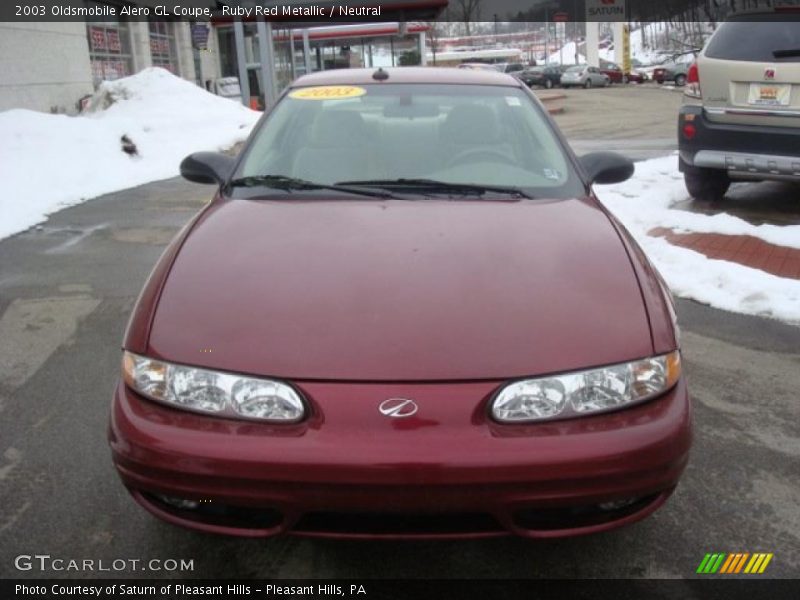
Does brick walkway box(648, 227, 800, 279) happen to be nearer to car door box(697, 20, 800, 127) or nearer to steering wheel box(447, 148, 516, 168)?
car door box(697, 20, 800, 127)

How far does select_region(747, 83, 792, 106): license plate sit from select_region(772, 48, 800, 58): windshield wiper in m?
0.25

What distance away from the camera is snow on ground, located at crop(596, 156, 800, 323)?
4984 millimetres

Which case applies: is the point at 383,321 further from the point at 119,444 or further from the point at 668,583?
the point at 668,583

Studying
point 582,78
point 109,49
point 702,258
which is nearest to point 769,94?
point 702,258

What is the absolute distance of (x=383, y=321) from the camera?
7.35 feet

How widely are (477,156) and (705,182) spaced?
502 cm

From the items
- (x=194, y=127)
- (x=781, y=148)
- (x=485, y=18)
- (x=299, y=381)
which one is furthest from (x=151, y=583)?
(x=485, y=18)

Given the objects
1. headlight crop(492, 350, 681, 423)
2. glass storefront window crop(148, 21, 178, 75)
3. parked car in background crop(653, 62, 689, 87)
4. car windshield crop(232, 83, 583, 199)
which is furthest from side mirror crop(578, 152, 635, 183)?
parked car in background crop(653, 62, 689, 87)

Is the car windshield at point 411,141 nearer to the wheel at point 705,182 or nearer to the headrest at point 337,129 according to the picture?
the headrest at point 337,129

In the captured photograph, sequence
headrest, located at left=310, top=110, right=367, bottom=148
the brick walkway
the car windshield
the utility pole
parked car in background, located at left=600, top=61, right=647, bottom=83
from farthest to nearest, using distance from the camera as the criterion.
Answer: the utility pole
parked car in background, located at left=600, top=61, right=647, bottom=83
the brick walkway
headrest, located at left=310, top=110, right=367, bottom=148
the car windshield

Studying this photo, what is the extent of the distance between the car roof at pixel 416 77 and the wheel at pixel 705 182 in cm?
401

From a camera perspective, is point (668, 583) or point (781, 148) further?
point (781, 148)

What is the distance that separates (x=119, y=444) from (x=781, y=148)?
619cm

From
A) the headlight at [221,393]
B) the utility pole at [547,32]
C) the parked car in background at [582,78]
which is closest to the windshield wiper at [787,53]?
the headlight at [221,393]
